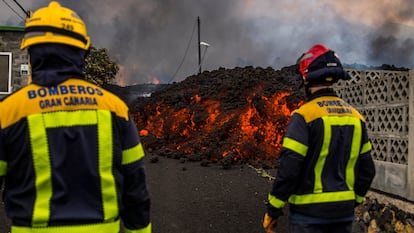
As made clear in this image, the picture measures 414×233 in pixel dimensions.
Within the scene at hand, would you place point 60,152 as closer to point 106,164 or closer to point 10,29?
point 106,164

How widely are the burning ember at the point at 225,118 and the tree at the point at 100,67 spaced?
18.5ft

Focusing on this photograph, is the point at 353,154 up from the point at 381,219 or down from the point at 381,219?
up

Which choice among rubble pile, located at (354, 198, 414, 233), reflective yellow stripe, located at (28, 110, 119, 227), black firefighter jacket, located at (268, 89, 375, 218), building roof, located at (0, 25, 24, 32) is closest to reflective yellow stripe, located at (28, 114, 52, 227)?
reflective yellow stripe, located at (28, 110, 119, 227)

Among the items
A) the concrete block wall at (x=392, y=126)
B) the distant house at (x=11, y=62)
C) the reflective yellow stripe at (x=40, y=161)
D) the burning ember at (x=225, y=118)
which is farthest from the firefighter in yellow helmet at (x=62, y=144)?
the distant house at (x=11, y=62)

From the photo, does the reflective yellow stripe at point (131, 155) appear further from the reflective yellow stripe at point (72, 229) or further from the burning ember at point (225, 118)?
the burning ember at point (225, 118)

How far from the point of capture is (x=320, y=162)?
3.08 m

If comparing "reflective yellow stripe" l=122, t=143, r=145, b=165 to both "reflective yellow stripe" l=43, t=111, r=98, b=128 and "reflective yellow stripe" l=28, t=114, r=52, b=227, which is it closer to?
"reflective yellow stripe" l=43, t=111, r=98, b=128

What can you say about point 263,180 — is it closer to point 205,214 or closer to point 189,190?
point 189,190

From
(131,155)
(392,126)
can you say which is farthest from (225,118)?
(131,155)

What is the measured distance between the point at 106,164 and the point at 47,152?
11.2 inches

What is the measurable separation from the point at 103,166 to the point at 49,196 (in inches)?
11.1

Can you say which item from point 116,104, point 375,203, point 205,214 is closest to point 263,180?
point 205,214

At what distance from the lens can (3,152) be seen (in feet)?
6.31

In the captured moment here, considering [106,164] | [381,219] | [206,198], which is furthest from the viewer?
[206,198]
